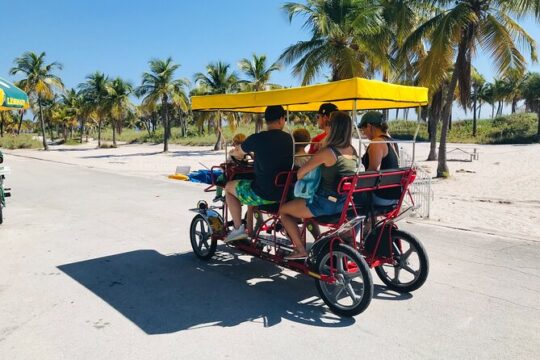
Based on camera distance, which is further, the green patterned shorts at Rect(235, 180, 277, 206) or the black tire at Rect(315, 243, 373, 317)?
the green patterned shorts at Rect(235, 180, 277, 206)

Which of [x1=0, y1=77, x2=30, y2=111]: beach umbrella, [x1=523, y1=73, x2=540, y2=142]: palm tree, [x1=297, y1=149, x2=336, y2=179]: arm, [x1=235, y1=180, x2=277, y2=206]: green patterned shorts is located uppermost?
[x1=523, y1=73, x2=540, y2=142]: palm tree

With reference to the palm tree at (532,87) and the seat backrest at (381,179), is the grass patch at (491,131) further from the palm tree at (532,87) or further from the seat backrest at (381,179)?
the seat backrest at (381,179)

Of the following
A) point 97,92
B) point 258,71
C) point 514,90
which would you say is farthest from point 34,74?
point 514,90

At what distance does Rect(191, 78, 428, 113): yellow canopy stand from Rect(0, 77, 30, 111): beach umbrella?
4.57 m

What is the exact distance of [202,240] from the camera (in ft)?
19.2

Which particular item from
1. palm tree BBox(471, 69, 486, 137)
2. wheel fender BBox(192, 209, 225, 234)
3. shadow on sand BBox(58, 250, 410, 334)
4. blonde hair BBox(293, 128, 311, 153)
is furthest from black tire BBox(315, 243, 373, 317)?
palm tree BBox(471, 69, 486, 137)

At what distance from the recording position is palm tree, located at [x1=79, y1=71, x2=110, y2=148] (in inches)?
1889

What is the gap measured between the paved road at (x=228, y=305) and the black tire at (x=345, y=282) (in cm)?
11

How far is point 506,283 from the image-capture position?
491 centimetres

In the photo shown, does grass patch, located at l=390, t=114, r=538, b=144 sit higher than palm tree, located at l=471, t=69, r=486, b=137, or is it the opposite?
palm tree, located at l=471, t=69, r=486, b=137

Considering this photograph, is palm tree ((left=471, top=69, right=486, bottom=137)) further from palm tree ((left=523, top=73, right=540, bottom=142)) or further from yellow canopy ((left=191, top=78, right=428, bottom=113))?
yellow canopy ((left=191, top=78, right=428, bottom=113))

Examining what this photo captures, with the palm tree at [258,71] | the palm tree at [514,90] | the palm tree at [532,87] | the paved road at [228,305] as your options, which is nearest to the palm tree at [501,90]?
the palm tree at [514,90]

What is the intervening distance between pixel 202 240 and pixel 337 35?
45.1 feet

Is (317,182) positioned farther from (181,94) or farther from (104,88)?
(104,88)
